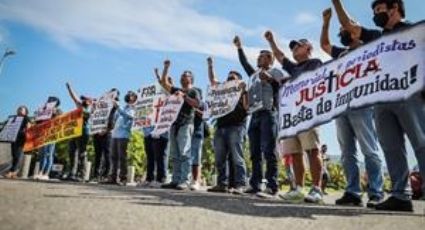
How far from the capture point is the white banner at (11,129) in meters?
13.1

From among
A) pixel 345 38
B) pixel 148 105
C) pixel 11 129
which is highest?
pixel 148 105

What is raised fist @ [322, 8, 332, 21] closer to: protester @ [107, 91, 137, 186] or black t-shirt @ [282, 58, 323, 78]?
black t-shirt @ [282, 58, 323, 78]

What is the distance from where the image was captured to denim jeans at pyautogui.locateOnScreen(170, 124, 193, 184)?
9.29m

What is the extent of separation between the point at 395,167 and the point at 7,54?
32639mm

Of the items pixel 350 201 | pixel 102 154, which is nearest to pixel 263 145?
pixel 350 201

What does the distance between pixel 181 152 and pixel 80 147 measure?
171 inches

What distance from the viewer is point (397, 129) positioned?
523 cm

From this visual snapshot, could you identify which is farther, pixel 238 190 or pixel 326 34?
pixel 238 190

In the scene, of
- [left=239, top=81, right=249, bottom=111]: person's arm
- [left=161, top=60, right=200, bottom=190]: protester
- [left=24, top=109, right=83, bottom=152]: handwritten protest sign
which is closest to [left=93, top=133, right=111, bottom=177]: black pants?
[left=24, top=109, right=83, bottom=152]: handwritten protest sign

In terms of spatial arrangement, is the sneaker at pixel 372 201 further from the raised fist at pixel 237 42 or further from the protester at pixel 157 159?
the protester at pixel 157 159

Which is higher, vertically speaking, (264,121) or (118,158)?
(264,121)

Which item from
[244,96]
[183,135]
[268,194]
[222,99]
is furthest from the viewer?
[222,99]

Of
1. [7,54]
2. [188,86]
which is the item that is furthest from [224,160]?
[7,54]

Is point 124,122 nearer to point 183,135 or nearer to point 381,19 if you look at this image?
point 183,135
